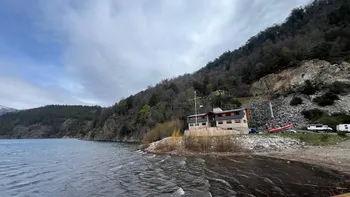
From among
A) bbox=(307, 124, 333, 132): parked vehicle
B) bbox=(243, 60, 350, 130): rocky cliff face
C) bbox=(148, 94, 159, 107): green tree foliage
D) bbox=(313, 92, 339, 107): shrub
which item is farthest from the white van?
bbox=(148, 94, 159, 107): green tree foliage

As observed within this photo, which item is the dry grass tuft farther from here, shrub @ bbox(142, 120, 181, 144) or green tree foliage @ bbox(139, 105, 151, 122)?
green tree foliage @ bbox(139, 105, 151, 122)

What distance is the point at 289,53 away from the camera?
7044 centimetres

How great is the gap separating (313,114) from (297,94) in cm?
1093

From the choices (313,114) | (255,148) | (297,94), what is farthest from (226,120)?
(297,94)

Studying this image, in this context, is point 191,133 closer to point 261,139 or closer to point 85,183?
Result: point 261,139

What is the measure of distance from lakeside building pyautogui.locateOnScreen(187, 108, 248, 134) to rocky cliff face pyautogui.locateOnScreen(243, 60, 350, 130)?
1007 centimetres

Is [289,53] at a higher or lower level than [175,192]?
higher

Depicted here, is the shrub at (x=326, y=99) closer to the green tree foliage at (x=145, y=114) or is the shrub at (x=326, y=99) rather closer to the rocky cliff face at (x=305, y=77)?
the rocky cliff face at (x=305, y=77)

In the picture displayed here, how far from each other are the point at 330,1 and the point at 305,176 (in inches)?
4374

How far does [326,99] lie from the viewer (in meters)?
48.9

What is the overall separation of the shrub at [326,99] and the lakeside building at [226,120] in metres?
16.8

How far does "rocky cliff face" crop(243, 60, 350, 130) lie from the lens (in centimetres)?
4862

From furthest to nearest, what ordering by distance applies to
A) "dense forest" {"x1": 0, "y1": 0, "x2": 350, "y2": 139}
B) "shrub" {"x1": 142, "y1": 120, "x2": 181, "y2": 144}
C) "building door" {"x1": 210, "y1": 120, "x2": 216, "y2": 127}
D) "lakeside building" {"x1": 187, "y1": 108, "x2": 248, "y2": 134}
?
"dense forest" {"x1": 0, "y1": 0, "x2": 350, "y2": 139} → "shrub" {"x1": 142, "y1": 120, "x2": 181, "y2": 144} → "building door" {"x1": 210, "y1": 120, "x2": 216, "y2": 127} → "lakeside building" {"x1": 187, "y1": 108, "x2": 248, "y2": 134}

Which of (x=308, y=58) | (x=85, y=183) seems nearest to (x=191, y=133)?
(x=85, y=183)
